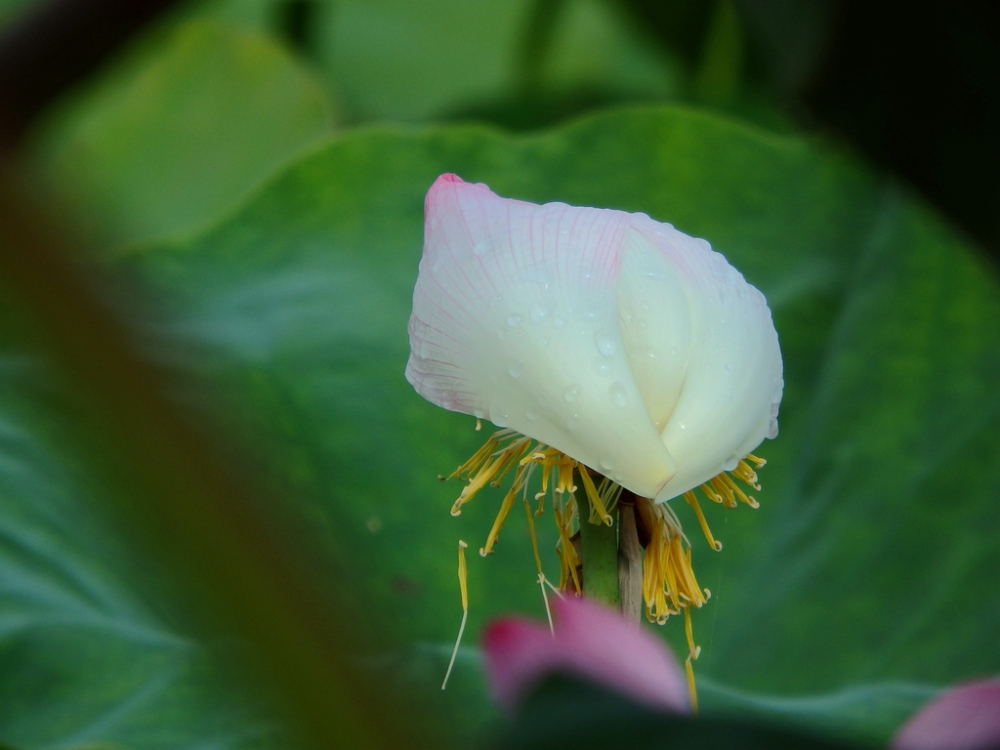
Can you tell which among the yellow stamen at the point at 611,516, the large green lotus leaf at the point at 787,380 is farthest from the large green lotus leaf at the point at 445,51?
the yellow stamen at the point at 611,516

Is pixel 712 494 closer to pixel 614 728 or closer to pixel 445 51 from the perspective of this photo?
pixel 614 728

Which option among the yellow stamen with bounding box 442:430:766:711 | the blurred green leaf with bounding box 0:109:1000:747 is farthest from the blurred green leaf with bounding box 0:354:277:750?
the yellow stamen with bounding box 442:430:766:711

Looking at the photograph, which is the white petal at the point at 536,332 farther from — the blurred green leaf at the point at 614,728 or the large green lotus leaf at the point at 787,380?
the large green lotus leaf at the point at 787,380

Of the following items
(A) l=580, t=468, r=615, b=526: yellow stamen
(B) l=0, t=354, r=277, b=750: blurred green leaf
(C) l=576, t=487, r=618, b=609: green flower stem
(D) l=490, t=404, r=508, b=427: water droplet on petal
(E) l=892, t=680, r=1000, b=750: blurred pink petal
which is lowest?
(E) l=892, t=680, r=1000, b=750: blurred pink petal

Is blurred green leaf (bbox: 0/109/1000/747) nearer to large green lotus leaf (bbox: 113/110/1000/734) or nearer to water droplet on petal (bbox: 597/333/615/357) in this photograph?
large green lotus leaf (bbox: 113/110/1000/734)

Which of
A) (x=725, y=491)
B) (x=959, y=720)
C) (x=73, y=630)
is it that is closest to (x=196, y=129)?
(x=73, y=630)

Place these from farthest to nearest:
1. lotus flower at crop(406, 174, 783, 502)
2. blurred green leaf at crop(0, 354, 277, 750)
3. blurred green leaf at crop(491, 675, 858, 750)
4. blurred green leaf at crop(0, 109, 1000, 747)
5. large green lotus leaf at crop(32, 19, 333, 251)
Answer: large green lotus leaf at crop(32, 19, 333, 251), blurred green leaf at crop(0, 109, 1000, 747), blurred green leaf at crop(0, 354, 277, 750), lotus flower at crop(406, 174, 783, 502), blurred green leaf at crop(491, 675, 858, 750)
